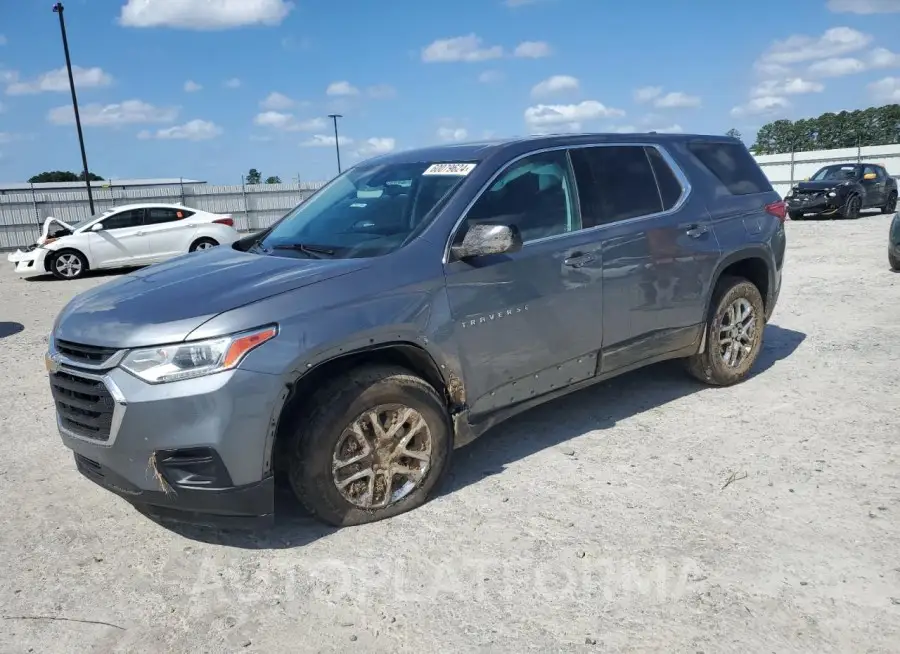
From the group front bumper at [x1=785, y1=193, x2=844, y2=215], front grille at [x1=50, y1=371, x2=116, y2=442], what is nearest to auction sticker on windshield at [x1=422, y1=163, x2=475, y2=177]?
front grille at [x1=50, y1=371, x2=116, y2=442]

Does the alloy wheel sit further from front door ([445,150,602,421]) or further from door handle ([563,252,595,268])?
door handle ([563,252,595,268])

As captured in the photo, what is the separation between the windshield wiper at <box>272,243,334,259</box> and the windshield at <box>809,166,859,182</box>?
20.2 m

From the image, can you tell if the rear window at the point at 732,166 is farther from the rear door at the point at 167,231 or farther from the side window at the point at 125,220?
the side window at the point at 125,220

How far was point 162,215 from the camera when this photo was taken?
1583 centimetres

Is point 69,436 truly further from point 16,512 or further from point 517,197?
point 517,197

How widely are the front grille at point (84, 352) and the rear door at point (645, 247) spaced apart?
8.86 feet

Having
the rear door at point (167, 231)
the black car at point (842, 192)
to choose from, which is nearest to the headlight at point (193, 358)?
the rear door at point (167, 231)

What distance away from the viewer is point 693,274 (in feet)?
16.0

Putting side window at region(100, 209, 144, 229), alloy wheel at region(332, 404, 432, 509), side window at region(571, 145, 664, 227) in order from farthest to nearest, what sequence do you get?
side window at region(100, 209, 144, 229)
side window at region(571, 145, 664, 227)
alloy wheel at region(332, 404, 432, 509)

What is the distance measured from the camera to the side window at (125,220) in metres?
15.4

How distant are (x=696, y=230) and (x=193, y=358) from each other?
344 centimetres

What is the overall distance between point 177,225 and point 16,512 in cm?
1289

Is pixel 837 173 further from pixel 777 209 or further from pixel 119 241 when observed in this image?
pixel 119 241

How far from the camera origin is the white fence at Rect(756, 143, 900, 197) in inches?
1241
